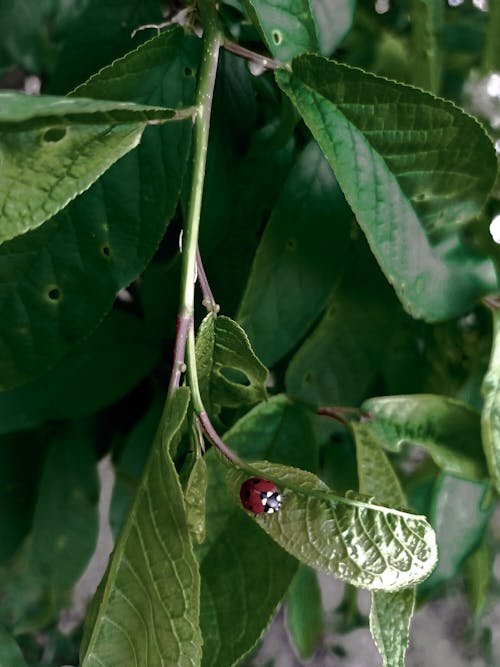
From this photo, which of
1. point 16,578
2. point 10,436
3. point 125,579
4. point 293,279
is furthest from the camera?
point 16,578

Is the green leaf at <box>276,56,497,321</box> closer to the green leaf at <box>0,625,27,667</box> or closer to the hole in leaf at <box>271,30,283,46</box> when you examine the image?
the hole in leaf at <box>271,30,283,46</box>

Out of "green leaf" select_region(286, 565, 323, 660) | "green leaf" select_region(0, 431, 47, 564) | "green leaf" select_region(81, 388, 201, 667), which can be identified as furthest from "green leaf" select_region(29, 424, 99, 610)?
"green leaf" select_region(81, 388, 201, 667)

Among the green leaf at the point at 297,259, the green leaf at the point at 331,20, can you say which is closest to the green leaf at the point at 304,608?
the green leaf at the point at 297,259

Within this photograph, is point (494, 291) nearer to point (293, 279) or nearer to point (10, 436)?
point (293, 279)

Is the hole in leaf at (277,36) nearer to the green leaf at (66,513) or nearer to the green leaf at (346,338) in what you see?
the green leaf at (346,338)

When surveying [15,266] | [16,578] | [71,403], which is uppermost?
[15,266]

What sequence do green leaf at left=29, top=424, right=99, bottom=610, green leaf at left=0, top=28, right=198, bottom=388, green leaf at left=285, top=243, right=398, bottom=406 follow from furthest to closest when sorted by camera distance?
green leaf at left=29, top=424, right=99, bottom=610
green leaf at left=285, top=243, right=398, bottom=406
green leaf at left=0, top=28, right=198, bottom=388

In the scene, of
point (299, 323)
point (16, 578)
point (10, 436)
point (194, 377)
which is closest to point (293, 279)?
point (299, 323)
